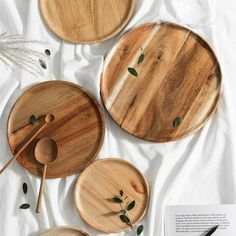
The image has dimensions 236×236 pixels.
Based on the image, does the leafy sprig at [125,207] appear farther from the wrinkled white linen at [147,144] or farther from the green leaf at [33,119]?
the green leaf at [33,119]

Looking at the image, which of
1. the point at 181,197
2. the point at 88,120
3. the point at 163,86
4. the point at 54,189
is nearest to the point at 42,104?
the point at 88,120

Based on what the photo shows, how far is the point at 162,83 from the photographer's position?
4.91 feet

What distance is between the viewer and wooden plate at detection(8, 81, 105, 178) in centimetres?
151

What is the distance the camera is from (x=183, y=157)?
1489 millimetres

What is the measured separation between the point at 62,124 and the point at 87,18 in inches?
13.1

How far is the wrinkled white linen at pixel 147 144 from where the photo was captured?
1.48m

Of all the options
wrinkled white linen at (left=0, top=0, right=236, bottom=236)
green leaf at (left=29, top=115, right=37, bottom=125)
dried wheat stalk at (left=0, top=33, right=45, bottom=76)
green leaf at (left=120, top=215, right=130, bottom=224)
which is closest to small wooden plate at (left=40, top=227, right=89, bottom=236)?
wrinkled white linen at (left=0, top=0, right=236, bottom=236)

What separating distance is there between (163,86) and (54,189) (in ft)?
1.47

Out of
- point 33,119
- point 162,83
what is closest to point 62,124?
point 33,119

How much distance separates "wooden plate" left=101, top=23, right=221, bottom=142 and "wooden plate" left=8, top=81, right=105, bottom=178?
2.7 inches

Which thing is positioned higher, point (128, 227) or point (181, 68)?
point (181, 68)

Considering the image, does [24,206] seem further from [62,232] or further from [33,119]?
[33,119]

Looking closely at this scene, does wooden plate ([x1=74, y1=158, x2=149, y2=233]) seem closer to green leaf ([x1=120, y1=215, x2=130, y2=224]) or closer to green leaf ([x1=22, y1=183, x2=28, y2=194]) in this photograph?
green leaf ([x1=120, y1=215, x2=130, y2=224])

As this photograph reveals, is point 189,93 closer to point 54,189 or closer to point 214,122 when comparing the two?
point 214,122
